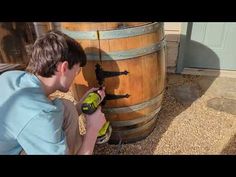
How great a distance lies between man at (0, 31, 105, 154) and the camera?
1.29 metres

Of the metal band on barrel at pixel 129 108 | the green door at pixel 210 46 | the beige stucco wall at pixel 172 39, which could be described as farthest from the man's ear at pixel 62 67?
the green door at pixel 210 46

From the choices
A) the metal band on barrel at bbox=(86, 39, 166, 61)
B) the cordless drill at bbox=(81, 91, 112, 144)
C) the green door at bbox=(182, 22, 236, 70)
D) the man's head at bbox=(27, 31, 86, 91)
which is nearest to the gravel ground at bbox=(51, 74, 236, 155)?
the cordless drill at bbox=(81, 91, 112, 144)

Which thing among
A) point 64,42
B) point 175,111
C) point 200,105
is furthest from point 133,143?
point 64,42

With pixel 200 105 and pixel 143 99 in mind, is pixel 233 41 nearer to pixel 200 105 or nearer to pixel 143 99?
pixel 200 105

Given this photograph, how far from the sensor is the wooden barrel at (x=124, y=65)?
5.97ft

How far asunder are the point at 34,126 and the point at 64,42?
575 mm

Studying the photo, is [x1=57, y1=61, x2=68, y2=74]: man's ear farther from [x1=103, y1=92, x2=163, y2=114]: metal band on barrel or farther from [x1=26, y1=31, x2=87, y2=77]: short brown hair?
[x1=103, y1=92, x2=163, y2=114]: metal band on barrel

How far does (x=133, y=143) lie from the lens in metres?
2.45

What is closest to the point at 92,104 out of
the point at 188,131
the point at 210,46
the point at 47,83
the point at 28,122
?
the point at 47,83

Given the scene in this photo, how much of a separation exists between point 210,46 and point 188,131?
5.32 feet

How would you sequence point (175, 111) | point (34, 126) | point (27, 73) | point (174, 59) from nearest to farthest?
1. point (34, 126)
2. point (27, 73)
3. point (175, 111)
4. point (174, 59)

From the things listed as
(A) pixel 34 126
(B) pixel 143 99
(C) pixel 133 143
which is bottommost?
(C) pixel 133 143

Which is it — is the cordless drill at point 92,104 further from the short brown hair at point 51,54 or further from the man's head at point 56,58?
the short brown hair at point 51,54

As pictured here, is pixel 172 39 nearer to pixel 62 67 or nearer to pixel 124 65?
pixel 124 65
